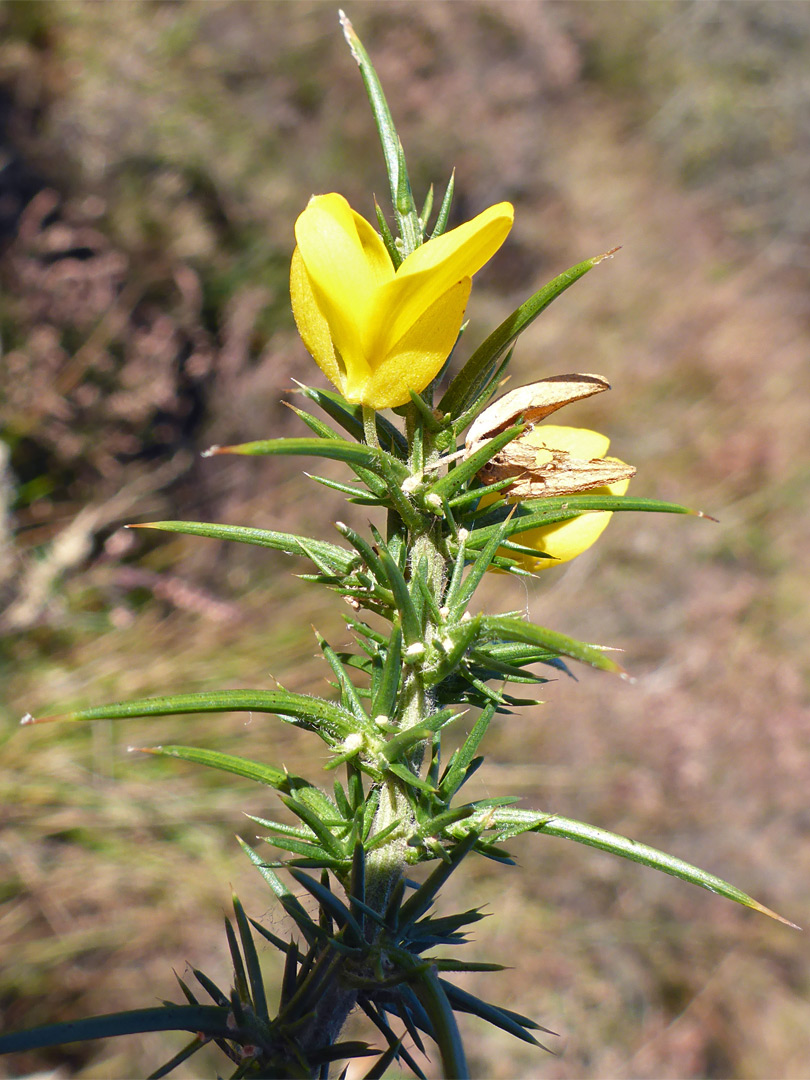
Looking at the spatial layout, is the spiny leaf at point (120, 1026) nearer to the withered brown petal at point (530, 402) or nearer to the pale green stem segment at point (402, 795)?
the pale green stem segment at point (402, 795)

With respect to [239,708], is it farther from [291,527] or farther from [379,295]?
[291,527]

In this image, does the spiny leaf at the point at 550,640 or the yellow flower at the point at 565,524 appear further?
the yellow flower at the point at 565,524

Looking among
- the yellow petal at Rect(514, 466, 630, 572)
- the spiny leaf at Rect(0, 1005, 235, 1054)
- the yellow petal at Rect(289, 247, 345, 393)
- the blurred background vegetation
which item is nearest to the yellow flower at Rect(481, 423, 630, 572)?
the yellow petal at Rect(514, 466, 630, 572)

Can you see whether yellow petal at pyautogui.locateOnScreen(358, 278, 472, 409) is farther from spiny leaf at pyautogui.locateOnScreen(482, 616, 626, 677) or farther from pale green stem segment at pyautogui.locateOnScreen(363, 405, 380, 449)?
spiny leaf at pyautogui.locateOnScreen(482, 616, 626, 677)

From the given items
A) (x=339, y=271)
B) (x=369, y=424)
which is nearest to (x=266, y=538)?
(x=369, y=424)

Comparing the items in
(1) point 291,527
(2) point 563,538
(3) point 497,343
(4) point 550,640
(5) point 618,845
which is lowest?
(1) point 291,527

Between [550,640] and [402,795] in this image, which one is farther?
[402,795]

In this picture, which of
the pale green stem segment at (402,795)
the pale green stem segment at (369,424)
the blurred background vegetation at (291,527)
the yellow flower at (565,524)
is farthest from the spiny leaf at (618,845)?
the blurred background vegetation at (291,527)

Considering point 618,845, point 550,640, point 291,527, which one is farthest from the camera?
point 291,527
